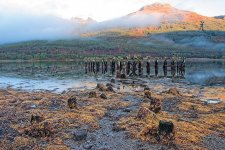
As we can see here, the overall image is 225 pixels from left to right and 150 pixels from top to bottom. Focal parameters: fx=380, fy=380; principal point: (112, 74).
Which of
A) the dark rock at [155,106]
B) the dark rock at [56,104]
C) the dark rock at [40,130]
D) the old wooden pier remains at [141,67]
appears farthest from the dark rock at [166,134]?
the old wooden pier remains at [141,67]

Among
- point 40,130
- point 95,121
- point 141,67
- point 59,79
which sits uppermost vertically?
point 40,130

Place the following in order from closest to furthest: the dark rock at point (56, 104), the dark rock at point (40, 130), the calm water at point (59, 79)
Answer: the dark rock at point (40, 130)
the dark rock at point (56, 104)
the calm water at point (59, 79)

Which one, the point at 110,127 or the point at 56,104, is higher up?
the point at 110,127

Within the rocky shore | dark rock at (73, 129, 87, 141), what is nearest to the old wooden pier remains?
the rocky shore

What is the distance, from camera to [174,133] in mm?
17328

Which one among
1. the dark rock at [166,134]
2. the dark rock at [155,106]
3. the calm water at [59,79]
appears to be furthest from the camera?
the calm water at [59,79]

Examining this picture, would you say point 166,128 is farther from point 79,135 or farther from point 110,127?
point 79,135

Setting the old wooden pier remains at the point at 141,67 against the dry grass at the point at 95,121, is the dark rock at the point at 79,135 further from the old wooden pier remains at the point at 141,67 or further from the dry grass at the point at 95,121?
the old wooden pier remains at the point at 141,67

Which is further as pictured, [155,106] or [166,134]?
[155,106]

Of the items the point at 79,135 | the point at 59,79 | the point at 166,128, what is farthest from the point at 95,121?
the point at 59,79

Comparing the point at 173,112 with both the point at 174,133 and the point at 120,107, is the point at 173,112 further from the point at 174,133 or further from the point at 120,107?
the point at 174,133

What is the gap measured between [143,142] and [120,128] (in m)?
2.55

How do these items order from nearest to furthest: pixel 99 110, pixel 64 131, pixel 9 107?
pixel 64 131
pixel 99 110
pixel 9 107

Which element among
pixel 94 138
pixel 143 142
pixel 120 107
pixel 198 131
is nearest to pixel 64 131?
pixel 94 138
